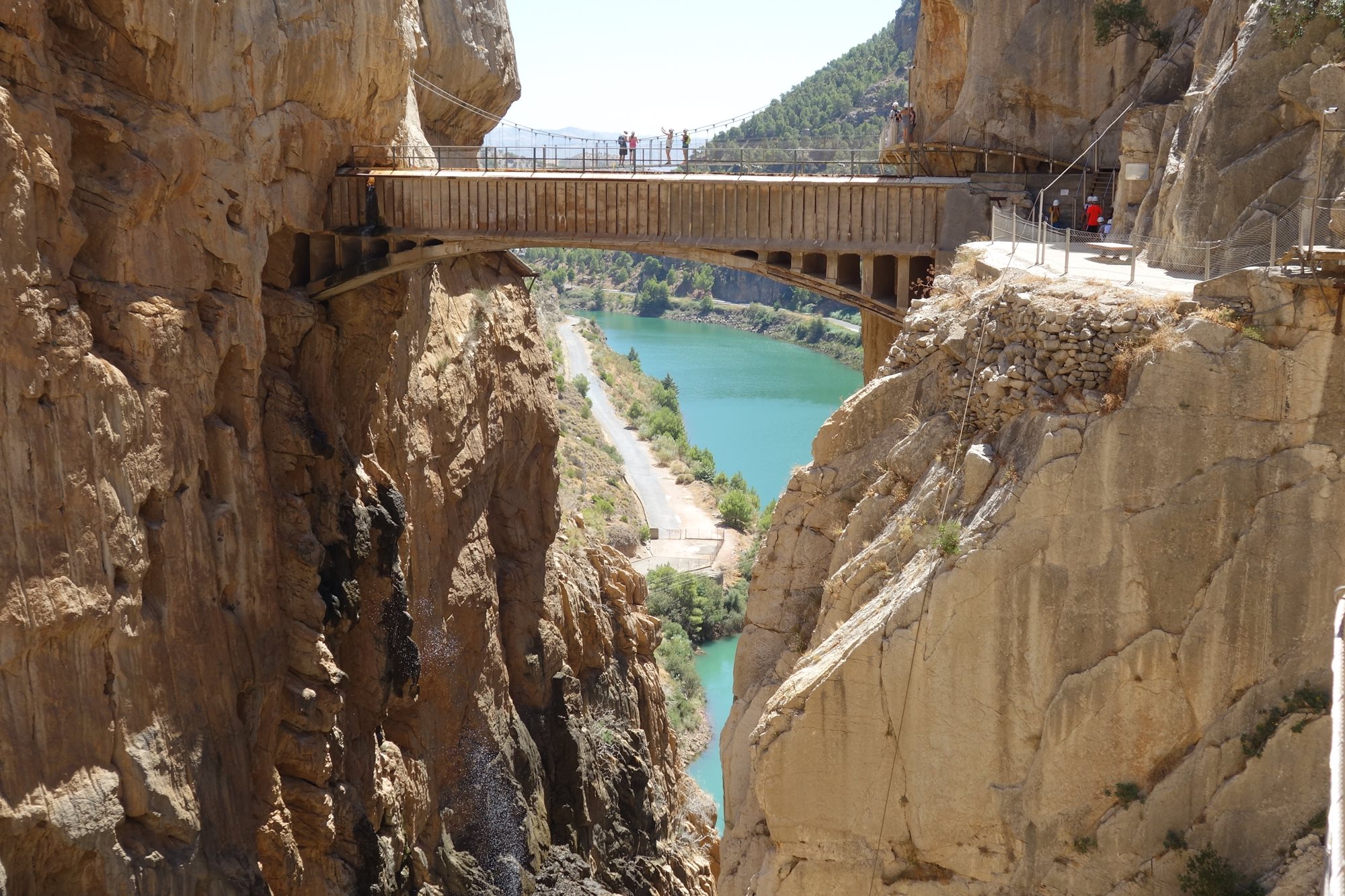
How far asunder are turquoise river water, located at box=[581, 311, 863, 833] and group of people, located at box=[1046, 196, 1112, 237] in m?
37.7

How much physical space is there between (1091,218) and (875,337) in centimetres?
494

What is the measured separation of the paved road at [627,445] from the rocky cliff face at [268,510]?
1434 inches

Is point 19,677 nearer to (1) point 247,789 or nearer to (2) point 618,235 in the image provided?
(1) point 247,789

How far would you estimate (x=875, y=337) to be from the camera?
23469 millimetres

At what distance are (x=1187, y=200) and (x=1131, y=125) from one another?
547 centimetres

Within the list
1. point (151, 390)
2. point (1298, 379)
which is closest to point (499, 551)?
point (151, 390)

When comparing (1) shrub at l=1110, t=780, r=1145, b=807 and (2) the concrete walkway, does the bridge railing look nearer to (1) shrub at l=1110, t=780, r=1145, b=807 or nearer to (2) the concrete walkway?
(2) the concrete walkway

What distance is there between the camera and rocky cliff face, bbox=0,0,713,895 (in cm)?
1766

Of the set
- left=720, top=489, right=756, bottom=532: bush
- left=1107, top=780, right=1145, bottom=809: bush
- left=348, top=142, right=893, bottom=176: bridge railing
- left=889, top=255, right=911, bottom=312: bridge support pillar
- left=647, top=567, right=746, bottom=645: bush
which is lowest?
left=647, top=567, right=746, bottom=645: bush

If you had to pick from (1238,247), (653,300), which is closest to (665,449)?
(653,300)

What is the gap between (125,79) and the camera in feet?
65.7

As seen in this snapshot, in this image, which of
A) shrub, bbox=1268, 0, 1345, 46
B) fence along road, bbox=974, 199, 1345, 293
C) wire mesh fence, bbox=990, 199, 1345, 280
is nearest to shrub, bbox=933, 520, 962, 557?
fence along road, bbox=974, 199, 1345, 293

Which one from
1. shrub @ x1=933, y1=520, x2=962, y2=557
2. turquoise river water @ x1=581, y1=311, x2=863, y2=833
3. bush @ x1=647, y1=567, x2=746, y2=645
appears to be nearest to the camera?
shrub @ x1=933, y1=520, x2=962, y2=557

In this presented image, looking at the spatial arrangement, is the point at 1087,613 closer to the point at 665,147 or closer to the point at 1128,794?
the point at 1128,794
